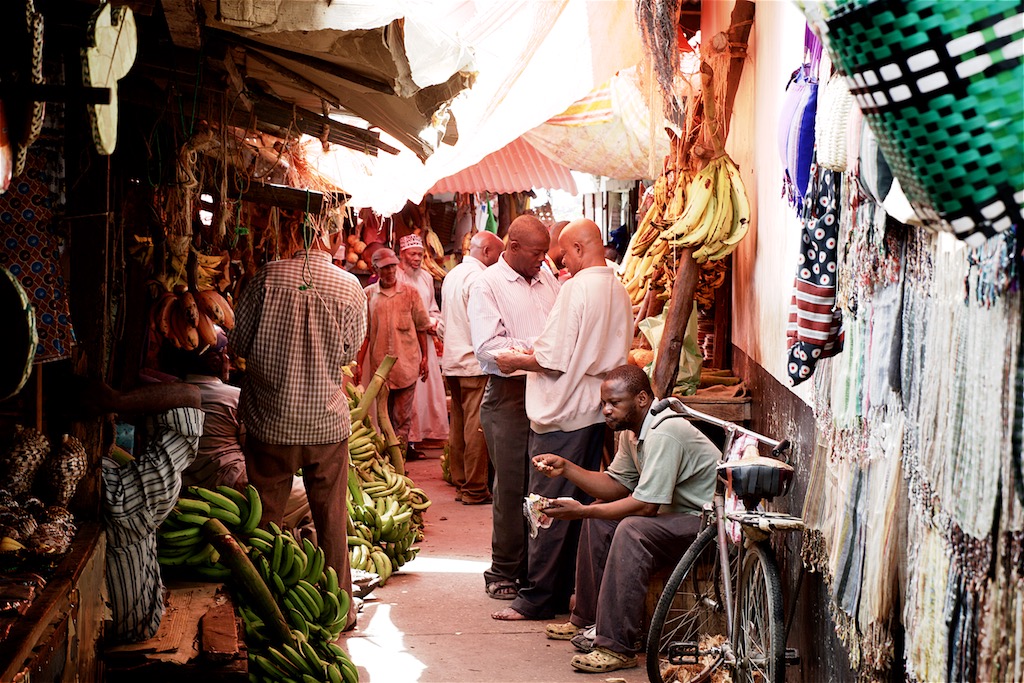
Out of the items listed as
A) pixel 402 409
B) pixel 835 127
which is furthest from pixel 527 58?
pixel 402 409

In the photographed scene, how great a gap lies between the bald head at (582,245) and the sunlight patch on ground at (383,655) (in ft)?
7.76

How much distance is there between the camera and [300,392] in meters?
6.07

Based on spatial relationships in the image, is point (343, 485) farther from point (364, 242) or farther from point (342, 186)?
point (364, 242)

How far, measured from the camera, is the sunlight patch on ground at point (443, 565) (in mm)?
7555

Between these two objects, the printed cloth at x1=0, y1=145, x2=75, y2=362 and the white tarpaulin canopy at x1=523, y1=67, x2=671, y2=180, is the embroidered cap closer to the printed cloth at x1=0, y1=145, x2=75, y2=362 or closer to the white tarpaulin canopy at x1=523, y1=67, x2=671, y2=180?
the white tarpaulin canopy at x1=523, y1=67, x2=671, y2=180

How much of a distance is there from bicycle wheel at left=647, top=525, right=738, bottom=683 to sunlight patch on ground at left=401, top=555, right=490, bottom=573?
7.30 feet

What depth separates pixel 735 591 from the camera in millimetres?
4750

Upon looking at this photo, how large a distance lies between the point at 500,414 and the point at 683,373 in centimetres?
122

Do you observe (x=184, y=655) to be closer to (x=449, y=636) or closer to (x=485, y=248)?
(x=449, y=636)

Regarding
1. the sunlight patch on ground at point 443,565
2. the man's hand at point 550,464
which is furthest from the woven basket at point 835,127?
the sunlight patch on ground at point 443,565

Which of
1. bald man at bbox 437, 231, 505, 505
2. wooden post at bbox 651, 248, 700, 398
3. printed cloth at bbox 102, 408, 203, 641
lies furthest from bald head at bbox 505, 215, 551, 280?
printed cloth at bbox 102, 408, 203, 641

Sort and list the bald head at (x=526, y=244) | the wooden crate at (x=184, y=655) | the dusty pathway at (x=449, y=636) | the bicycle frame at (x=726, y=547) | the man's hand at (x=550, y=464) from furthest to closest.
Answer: the bald head at (x=526, y=244), the dusty pathway at (x=449, y=636), the man's hand at (x=550, y=464), the bicycle frame at (x=726, y=547), the wooden crate at (x=184, y=655)

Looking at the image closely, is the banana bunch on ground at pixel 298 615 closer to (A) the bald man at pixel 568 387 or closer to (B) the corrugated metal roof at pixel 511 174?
(A) the bald man at pixel 568 387

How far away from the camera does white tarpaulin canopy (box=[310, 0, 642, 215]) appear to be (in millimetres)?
6000
